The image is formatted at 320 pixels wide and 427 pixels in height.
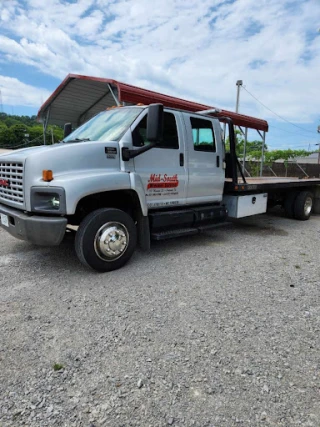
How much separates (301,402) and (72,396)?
4.80 ft

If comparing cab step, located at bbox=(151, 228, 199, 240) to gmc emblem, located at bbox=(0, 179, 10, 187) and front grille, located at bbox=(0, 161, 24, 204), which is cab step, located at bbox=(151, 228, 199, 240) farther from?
gmc emblem, located at bbox=(0, 179, 10, 187)

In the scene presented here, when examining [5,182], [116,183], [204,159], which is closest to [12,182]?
[5,182]

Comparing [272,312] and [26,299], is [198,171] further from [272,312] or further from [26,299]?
[26,299]

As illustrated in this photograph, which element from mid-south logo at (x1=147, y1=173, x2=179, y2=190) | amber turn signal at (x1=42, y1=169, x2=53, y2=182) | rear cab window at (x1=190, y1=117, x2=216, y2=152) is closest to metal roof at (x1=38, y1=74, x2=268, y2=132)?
rear cab window at (x1=190, y1=117, x2=216, y2=152)

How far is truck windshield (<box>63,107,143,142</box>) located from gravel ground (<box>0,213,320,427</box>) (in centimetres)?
181

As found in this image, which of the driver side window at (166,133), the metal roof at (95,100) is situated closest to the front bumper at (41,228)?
the driver side window at (166,133)

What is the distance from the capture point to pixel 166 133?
443 cm

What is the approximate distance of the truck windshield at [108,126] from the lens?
13.2 ft

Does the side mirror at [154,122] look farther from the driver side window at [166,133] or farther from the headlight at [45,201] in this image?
the headlight at [45,201]

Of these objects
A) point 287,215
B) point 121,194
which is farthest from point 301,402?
point 287,215

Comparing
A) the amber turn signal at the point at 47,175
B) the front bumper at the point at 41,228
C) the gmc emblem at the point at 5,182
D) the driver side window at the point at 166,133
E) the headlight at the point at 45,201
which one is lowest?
the front bumper at the point at 41,228

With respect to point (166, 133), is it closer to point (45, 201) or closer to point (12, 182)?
point (45, 201)

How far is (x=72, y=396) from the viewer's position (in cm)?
185

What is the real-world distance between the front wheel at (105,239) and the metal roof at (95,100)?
10.6 feet
